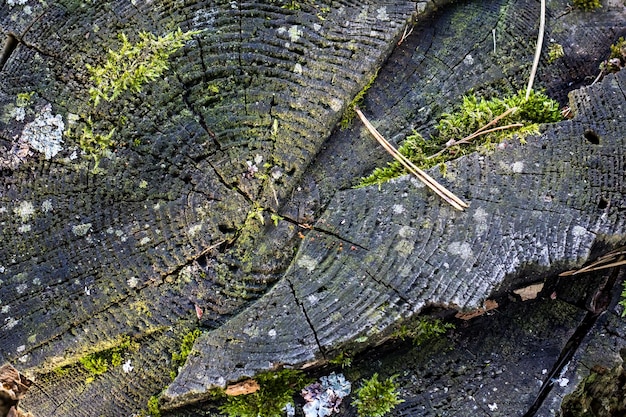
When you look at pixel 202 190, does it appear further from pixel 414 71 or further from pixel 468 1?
pixel 468 1

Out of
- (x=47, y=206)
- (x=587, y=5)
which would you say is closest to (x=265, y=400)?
(x=47, y=206)

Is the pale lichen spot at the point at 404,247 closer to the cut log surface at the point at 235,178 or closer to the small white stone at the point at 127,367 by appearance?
the cut log surface at the point at 235,178

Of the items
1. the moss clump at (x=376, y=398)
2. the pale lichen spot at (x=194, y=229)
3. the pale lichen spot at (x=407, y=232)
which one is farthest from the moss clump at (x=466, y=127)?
the moss clump at (x=376, y=398)

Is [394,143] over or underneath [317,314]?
over

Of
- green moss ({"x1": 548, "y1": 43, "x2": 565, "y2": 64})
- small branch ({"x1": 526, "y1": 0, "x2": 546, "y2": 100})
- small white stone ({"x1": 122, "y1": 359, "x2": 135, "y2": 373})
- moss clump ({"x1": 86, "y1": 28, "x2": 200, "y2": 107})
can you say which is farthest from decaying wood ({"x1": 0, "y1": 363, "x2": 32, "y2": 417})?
green moss ({"x1": 548, "y1": 43, "x2": 565, "y2": 64})

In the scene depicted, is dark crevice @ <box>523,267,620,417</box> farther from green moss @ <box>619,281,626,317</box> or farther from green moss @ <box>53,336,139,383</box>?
green moss @ <box>53,336,139,383</box>

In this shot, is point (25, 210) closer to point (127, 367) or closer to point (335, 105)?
point (127, 367)

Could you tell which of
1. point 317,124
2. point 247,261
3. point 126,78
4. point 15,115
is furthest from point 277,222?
point 15,115
